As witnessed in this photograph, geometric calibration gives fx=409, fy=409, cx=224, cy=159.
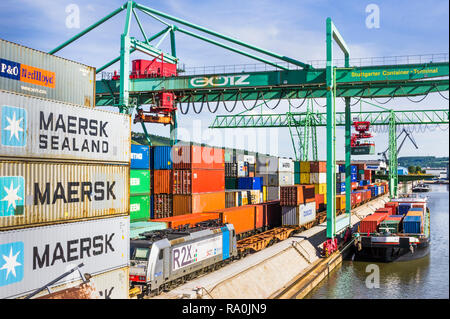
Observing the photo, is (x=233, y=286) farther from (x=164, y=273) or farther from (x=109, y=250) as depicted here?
(x=109, y=250)

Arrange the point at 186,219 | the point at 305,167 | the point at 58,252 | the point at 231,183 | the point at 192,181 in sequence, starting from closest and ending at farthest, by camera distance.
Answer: the point at 58,252
the point at 186,219
the point at 192,181
the point at 231,183
the point at 305,167

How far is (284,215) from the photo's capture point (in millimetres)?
42000

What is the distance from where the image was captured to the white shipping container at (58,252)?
1343 cm

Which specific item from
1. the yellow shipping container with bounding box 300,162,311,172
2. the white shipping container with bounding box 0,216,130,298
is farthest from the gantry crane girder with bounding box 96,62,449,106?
the yellow shipping container with bounding box 300,162,311,172

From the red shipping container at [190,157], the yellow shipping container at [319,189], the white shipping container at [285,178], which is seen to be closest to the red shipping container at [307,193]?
the white shipping container at [285,178]

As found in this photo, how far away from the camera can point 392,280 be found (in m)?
31.6

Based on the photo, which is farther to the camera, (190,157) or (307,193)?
(307,193)

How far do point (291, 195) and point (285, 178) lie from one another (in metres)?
13.3

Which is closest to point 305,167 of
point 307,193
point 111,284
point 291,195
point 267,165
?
point 267,165

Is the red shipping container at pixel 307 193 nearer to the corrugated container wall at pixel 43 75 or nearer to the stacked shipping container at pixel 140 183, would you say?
the stacked shipping container at pixel 140 183

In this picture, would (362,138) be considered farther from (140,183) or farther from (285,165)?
(140,183)

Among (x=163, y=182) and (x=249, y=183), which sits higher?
(x=163, y=182)

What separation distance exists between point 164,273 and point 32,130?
1026cm
